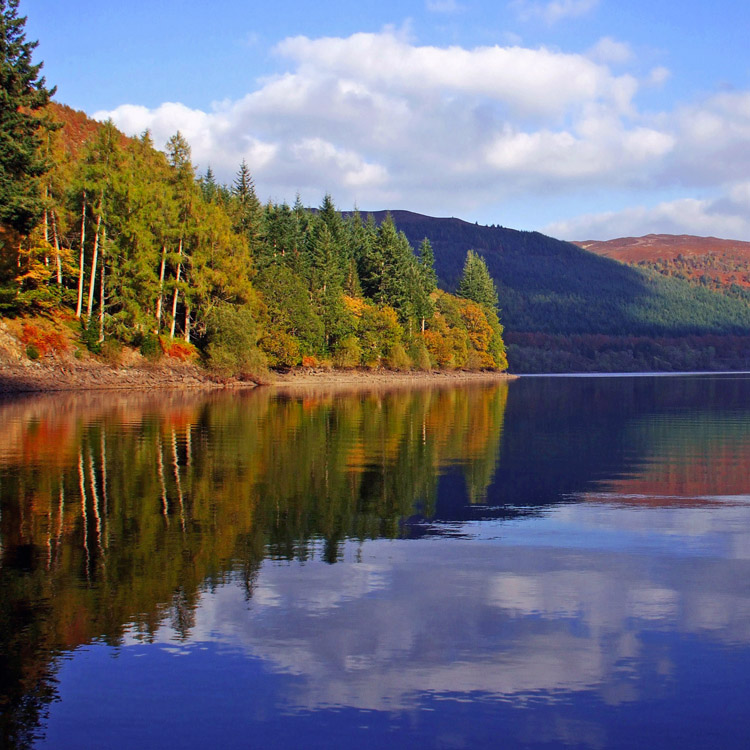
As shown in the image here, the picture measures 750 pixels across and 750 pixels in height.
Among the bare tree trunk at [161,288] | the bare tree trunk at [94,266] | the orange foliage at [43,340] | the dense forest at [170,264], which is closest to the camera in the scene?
the dense forest at [170,264]

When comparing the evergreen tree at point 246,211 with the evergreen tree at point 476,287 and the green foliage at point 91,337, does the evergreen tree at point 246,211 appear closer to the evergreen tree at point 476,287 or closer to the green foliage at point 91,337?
the green foliage at point 91,337

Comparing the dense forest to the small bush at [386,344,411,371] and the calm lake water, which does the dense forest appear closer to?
the small bush at [386,344,411,371]

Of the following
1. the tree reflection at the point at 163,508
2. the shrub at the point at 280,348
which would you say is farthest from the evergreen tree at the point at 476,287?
the tree reflection at the point at 163,508

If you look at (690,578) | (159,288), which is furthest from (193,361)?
(690,578)

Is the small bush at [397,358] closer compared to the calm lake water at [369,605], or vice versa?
the calm lake water at [369,605]

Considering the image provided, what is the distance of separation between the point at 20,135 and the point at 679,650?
50466 millimetres

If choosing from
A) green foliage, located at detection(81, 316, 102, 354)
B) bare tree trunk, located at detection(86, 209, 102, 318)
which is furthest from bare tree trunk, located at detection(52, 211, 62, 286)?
green foliage, located at detection(81, 316, 102, 354)

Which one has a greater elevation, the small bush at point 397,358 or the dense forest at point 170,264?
the dense forest at point 170,264

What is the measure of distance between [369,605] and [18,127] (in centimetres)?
4964

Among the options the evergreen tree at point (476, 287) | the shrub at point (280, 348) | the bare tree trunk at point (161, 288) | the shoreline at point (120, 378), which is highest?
the evergreen tree at point (476, 287)

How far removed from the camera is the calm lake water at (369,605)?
6883 mm

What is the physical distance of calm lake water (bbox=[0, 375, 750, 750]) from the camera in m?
6.88

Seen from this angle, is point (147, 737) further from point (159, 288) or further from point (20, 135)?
point (159, 288)

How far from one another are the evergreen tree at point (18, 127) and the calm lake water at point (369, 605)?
30.7 m
